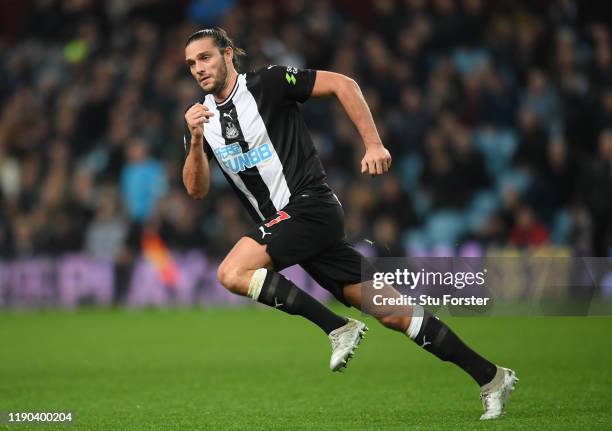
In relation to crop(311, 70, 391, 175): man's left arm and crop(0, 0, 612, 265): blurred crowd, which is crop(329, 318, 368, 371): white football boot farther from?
crop(0, 0, 612, 265): blurred crowd

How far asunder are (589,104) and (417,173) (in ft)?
8.70

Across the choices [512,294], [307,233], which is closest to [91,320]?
[512,294]

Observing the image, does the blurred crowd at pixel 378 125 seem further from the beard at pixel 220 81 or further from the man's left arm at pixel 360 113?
the man's left arm at pixel 360 113

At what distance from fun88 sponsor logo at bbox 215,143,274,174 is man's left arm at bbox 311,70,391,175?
16.7 inches

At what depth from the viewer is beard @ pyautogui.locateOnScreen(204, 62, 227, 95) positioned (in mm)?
6156

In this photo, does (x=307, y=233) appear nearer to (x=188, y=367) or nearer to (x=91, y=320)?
(x=188, y=367)

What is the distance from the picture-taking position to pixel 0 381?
8.12 metres

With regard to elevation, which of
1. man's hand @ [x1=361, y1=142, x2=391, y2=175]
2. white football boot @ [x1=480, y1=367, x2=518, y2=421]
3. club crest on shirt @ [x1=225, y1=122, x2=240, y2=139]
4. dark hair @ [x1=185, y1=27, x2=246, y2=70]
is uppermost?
dark hair @ [x1=185, y1=27, x2=246, y2=70]

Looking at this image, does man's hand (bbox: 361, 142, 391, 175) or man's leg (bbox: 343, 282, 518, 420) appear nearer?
man's hand (bbox: 361, 142, 391, 175)

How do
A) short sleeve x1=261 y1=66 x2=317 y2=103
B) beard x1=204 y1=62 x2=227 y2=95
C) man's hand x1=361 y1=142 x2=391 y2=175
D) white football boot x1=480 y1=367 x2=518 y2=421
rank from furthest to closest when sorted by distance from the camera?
1. beard x1=204 y1=62 x2=227 y2=95
2. short sleeve x1=261 y1=66 x2=317 y2=103
3. white football boot x1=480 y1=367 x2=518 y2=421
4. man's hand x1=361 y1=142 x2=391 y2=175

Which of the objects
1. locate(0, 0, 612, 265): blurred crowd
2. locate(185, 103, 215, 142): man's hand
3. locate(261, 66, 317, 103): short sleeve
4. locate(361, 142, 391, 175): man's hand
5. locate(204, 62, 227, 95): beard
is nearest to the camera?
locate(361, 142, 391, 175): man's hand

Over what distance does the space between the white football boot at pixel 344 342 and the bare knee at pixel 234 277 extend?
54cm

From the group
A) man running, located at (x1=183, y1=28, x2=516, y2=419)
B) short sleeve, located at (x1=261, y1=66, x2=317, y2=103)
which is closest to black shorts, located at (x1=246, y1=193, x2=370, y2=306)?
man running, located at (x1=183, y1=28, x2=516, y2=419)

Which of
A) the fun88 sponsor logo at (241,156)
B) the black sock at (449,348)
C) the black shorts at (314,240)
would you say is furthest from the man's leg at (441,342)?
the fun88 sponsor logo at (241,156)
